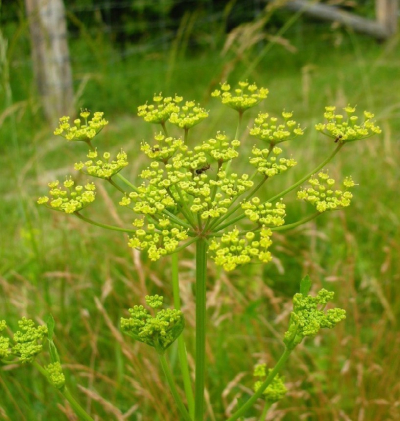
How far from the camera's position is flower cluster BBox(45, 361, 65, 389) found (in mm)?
1457

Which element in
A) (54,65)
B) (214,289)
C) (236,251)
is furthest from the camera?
(54,65)

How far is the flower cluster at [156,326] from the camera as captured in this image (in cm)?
144

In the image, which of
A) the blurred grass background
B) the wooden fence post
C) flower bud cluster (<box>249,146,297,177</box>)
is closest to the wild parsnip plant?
flower bud cluster (<box>249,146,297,177</box>)

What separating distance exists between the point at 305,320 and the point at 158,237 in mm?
416

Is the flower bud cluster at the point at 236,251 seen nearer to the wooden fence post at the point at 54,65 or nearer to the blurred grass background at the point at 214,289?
the blurred grass background at the point at 214,289

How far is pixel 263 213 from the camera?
145 cm

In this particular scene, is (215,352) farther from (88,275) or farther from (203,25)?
(203,25)

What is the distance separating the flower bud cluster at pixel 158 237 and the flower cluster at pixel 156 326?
0.53ft

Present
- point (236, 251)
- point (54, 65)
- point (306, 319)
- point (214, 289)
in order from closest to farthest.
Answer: point (236, 251) < point (306, 319) < point (214, 289) < point (54, 65)

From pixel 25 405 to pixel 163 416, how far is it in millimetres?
577

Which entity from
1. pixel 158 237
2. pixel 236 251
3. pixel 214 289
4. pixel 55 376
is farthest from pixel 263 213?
pixel 214 289

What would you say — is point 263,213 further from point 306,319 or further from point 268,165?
point 306,319

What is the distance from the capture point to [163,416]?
2.42 m

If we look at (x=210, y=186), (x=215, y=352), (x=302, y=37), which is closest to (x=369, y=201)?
(x=215, y=352)
